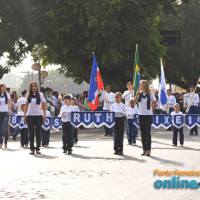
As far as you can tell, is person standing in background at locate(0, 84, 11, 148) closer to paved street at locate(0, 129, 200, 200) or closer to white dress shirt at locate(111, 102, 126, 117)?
paved street at locate(0, 129, 200, 200)

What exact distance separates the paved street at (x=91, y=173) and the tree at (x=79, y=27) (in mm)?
14005

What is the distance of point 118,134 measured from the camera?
1342 cm

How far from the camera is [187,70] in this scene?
52.4 meters

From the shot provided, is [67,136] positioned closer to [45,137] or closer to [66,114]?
[66,114]

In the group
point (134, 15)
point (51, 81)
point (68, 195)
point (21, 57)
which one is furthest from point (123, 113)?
point (51, 81)

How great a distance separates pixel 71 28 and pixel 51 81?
166 meters

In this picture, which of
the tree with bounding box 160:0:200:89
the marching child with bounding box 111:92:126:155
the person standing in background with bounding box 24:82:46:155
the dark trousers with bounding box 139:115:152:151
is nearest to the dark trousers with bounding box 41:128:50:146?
the person standing in background with bounding box 24:82:46:155

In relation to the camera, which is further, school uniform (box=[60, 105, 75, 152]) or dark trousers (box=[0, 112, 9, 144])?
dark trousers (box=[0, 112, 9, 144])

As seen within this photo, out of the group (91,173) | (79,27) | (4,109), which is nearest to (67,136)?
(4,109)

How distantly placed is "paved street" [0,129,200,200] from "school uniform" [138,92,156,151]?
0.41 metres

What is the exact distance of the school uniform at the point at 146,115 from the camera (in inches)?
508

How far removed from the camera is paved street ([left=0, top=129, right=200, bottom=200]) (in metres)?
7.55

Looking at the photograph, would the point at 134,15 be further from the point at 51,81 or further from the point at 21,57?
the point at 51,81

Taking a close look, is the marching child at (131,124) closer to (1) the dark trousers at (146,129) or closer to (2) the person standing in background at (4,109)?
(1) the dark trousers at (146,129)
